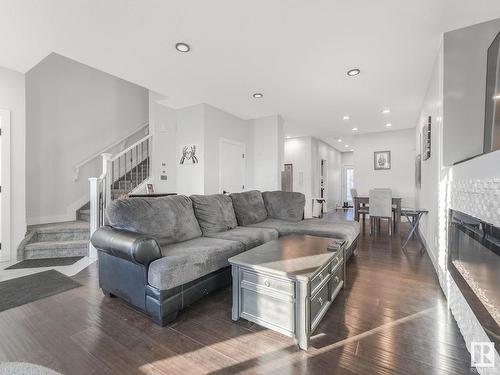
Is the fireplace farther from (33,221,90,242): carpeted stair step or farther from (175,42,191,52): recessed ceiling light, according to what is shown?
(33,221,90,242): carpeted stair step

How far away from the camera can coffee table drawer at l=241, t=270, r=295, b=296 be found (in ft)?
5.08

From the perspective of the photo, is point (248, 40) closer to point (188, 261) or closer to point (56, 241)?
point (188, 261)

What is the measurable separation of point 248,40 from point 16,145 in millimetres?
3427

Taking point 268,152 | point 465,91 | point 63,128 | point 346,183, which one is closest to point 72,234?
point 63,128

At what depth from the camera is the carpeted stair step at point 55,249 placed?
3.28 meters

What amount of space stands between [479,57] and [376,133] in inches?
A: 200

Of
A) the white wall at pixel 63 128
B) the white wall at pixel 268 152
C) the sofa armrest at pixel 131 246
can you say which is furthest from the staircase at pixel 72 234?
the white wall at pixel 268 152

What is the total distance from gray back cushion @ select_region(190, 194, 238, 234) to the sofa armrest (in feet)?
3.14

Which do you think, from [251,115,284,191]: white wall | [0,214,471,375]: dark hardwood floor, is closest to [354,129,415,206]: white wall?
[251,115,284,191]: white wall

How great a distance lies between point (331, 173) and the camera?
33.5 feet

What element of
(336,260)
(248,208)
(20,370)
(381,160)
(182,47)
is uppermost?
(182,47)

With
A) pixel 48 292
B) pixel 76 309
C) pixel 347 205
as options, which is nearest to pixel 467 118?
pixel 76 309

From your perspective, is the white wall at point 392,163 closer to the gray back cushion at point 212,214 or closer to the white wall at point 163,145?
the white wall at point 163,145

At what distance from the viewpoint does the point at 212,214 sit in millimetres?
2893
